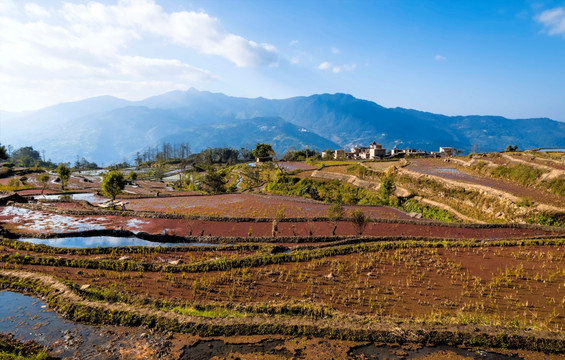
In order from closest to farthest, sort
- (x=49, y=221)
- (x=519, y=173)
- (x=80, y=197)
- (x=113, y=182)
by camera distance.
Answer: (x=49, y=221) → (x=113, y=182) → (x=519, y=173) → (x=80, y=197)

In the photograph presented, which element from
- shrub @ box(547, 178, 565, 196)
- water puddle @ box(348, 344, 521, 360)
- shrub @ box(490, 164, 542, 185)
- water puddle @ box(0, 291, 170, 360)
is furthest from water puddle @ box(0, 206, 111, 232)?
shrub @ box(490, 164, 542, 185)

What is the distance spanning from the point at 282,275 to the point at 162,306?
20.7 ft

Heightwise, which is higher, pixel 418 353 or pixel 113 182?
pixel 113 182

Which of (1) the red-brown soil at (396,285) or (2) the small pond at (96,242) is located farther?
(2) the small pond at (96,242)

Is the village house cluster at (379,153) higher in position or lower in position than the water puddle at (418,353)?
higher

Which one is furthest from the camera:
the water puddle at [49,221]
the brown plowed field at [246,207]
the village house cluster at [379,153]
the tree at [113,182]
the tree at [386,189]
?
the village house cluster at [379,153]

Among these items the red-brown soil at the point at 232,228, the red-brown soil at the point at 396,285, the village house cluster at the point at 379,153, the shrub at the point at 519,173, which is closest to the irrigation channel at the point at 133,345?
the red-brown soil at the point at 396,285

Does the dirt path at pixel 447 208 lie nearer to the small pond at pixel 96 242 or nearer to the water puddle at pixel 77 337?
the small pond at pixel 96 242

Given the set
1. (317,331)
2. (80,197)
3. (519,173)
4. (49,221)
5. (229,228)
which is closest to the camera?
(317,331)

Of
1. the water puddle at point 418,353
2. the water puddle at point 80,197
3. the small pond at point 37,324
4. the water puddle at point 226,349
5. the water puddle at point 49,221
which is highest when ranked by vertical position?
the water puddle at point 49,221

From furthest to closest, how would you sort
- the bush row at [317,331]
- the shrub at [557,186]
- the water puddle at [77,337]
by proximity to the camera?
the shrub at [557,186], the bush row at [317,331], the water puddle at [77,337]

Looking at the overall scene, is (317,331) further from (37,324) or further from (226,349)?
(37,324)

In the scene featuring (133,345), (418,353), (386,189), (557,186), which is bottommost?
(418,353)

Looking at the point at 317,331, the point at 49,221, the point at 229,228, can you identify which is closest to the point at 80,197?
the point at 49,221
